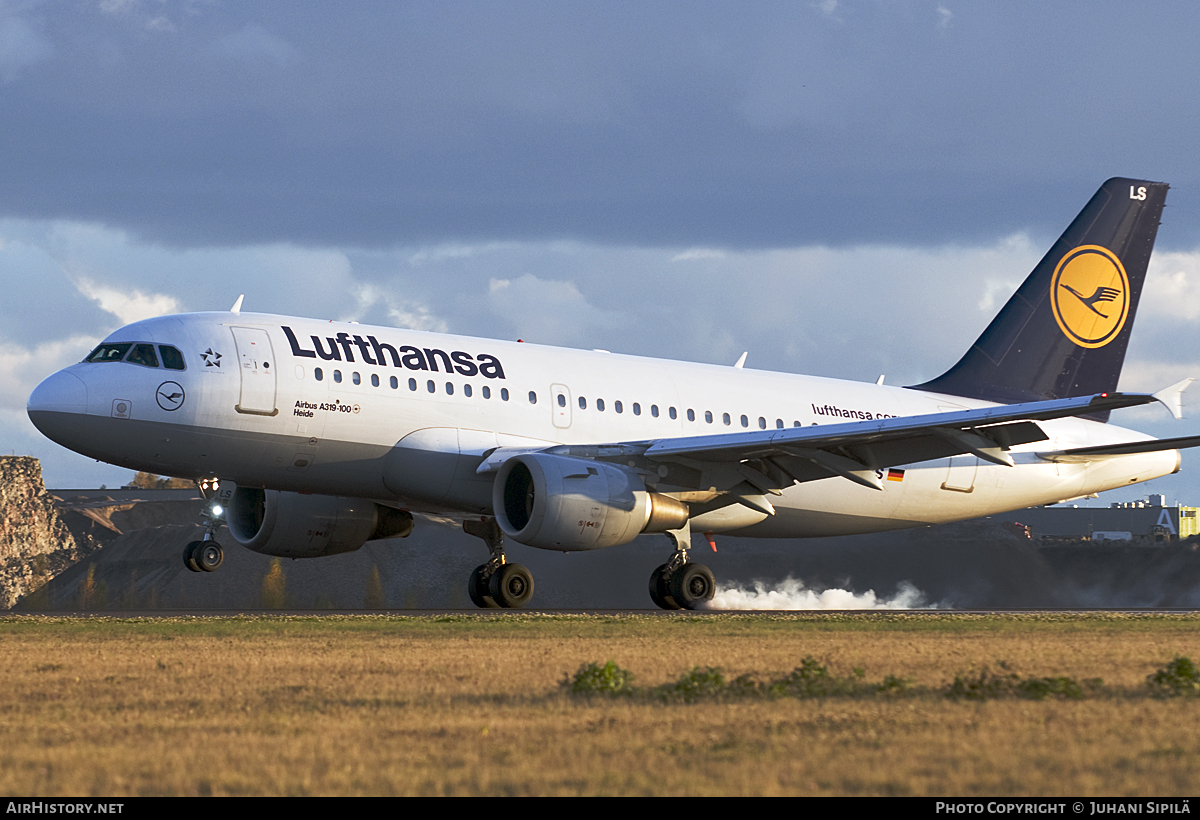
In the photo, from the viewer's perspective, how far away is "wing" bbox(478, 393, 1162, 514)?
25.4 m

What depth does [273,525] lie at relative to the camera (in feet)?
98.1

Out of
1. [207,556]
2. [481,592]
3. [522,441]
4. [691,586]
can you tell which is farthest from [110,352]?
[691,586]

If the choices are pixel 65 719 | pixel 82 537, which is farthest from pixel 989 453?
pixel 82 537

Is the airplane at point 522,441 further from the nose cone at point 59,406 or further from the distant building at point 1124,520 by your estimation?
the distant building at point 1124,520

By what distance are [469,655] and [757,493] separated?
43.5ft

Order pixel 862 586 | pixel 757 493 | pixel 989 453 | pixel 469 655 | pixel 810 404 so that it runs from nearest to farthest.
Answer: pixel 469 655, pixel 989 453, pixel 757 493, pixel 810 404, pixel 862 586

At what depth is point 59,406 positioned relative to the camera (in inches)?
973

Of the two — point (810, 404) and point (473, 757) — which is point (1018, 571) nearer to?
point (810, 404)

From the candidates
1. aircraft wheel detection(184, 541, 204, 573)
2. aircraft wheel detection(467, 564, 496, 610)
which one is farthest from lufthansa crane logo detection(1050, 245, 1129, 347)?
aircraft wheel detection(184, 541, 204, 573)

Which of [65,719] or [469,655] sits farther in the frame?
[469,655]

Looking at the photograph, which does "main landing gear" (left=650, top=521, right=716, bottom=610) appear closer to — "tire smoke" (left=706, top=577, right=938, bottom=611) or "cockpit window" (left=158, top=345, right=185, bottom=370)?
"tire smoke" (left=706, top=577, right=938, bottom=611)

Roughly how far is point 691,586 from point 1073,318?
13.4 meters

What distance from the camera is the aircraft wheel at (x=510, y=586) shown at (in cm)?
2877

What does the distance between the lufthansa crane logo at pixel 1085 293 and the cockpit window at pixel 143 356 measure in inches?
853
